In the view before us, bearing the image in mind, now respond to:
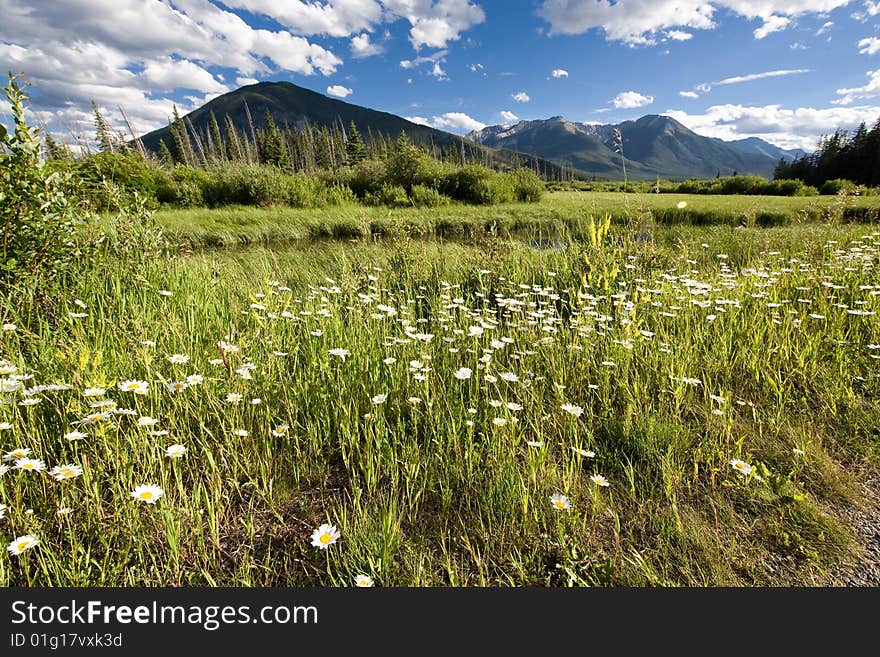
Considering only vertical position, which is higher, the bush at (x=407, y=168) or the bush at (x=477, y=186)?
the bush at (x=407, y=168)

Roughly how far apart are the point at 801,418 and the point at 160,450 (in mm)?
4068

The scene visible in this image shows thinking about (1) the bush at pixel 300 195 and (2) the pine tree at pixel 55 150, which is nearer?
(2) the pine tree at pixel 55 150

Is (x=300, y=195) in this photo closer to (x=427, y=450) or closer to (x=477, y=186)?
(x=477, y=186)

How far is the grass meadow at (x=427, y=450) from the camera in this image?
1.76 metres

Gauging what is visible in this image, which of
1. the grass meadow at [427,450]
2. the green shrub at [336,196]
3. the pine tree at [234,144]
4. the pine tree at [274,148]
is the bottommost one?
the grass meadow at [427,450]

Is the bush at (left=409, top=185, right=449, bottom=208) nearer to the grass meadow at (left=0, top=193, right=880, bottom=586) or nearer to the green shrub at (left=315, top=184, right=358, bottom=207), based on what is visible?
the green shrub at (left=315, top=184, right=358, bottom=207)

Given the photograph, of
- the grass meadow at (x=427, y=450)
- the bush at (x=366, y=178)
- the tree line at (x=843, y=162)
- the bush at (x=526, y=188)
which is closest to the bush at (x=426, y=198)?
the bush at (x=366, y=178)

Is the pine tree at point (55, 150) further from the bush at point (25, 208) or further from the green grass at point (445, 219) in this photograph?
the green grass at point (445, 219)

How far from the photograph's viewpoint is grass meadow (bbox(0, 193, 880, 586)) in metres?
1.76

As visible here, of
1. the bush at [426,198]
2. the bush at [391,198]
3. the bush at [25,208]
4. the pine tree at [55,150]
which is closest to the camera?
the bush at [25,208]

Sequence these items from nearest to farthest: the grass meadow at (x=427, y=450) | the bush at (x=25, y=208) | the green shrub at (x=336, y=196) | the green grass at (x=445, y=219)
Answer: the grass meadow at (x=427, y=450), the bush at (x=25, y=208), the green grass at (x=445, y=219), the green shrub at (x=336, y=196)

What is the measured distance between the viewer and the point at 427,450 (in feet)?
7.77

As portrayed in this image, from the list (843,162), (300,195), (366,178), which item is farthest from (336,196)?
(843,162)

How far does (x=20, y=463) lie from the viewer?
5.66 feet
